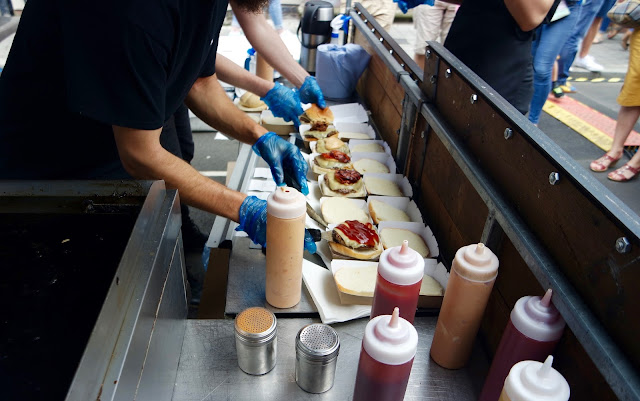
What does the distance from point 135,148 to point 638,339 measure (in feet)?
4.74

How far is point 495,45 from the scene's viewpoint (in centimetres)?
239

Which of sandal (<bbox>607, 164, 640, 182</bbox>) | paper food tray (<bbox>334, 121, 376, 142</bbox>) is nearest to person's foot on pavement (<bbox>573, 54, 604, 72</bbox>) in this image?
sandal (<bbox>607, 164, 640, 182</bbox>)

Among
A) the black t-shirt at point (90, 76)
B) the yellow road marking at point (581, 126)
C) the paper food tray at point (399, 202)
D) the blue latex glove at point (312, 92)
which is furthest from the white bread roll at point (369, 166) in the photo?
the yellow road marking at point (581, 126)

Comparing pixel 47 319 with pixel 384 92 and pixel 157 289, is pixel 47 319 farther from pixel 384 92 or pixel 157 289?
pixel 384 92

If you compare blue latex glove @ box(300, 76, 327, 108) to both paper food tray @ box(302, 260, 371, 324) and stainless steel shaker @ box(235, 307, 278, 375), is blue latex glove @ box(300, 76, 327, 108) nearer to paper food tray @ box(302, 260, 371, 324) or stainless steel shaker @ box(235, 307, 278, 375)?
paper food tray @ box(302, 260, 371, 324)

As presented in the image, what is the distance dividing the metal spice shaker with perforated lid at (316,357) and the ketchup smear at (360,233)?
0.51 meters

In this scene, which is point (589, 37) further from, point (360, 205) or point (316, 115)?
point (360, 205)

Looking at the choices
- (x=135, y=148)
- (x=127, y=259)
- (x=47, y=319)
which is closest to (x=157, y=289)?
(x=127, y=259)

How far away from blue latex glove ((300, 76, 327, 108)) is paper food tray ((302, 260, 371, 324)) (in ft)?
5.07

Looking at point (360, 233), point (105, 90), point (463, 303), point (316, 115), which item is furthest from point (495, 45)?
point (105, 90)

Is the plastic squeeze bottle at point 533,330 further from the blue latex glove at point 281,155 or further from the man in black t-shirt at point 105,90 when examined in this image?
the blue latex glove at point 281,155

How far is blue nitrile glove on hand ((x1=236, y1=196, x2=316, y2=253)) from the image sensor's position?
1607mm

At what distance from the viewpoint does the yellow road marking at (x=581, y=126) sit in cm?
530

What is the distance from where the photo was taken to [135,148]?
148 cm
